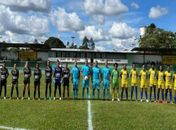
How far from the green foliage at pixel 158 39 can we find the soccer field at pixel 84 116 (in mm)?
92133

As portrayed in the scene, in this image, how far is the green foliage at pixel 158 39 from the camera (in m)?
109

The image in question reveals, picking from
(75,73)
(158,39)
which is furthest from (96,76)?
(158,39)

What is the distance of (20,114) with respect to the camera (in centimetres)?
1508

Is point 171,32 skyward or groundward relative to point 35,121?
skyward

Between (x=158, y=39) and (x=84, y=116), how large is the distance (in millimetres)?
97000

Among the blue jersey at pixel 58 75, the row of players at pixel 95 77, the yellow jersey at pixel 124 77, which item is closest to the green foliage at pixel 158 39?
the row of players at pixel 95 77

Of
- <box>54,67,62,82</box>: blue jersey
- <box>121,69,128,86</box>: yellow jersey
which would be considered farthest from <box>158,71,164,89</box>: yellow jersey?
<box>54,67,62,82</box>: blue jersey

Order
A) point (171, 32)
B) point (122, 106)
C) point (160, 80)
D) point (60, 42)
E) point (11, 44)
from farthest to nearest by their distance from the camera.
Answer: point (60, 42)
point (171, 32)
point (11, 44)
point (160, 80)
point (122, 106)

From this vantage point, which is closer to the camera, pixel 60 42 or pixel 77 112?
pixel 77 112

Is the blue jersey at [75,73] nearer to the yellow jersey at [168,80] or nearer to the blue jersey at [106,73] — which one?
the blue jersey at [106,73]

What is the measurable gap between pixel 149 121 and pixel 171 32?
98.9 meters

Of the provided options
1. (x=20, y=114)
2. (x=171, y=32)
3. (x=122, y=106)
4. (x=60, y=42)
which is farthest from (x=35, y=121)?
(x=60, y=42)

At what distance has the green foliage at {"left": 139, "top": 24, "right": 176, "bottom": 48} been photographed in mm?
109000

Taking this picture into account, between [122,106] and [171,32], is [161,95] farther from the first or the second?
[171,32]
